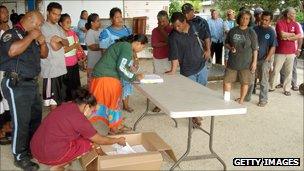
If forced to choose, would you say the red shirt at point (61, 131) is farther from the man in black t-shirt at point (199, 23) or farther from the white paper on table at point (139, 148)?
the man in black t-shirt at point (199, 23)

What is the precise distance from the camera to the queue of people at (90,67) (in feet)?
10.3

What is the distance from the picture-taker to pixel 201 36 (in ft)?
18.2

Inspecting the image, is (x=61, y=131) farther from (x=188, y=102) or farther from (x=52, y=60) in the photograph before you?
(x=52, y=60)

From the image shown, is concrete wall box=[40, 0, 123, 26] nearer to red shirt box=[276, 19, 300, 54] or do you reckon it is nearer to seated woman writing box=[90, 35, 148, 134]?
red shirt box=[276, 19, 300, 54]

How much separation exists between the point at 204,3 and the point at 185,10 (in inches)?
808

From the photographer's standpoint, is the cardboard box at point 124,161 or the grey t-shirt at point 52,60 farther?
the grey t-shirt at point 52,60

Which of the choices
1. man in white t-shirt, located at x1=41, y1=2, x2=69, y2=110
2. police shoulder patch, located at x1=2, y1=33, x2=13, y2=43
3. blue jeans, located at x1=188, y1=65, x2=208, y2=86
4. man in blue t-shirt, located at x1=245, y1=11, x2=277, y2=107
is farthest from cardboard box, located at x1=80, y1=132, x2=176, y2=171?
man in blue t-shirt, located at x1=245, y1=11, x2=277, y2=107

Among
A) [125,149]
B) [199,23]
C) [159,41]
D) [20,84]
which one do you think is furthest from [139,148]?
[199,23]

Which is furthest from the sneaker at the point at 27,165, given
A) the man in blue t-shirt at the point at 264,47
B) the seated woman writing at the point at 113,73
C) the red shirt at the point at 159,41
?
the man in blue t-shirt at the point at 264,47

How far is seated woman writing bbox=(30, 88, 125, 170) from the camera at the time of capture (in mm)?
3045

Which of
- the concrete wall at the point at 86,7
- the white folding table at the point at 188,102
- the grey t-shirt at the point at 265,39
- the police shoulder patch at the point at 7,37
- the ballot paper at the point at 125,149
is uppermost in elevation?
the concrete wall at the point at 86,7

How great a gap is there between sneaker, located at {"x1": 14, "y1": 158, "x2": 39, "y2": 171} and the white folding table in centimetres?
135

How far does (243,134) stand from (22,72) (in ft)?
9.62

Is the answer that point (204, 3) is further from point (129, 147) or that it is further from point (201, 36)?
point (129, 147)
